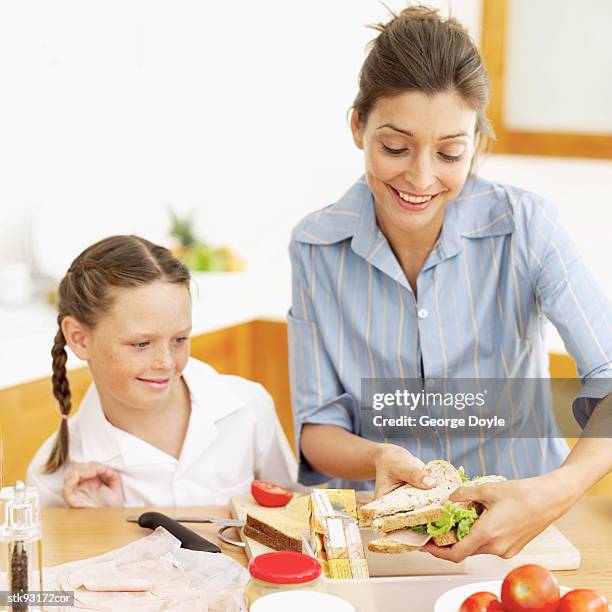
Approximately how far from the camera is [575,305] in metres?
1.51

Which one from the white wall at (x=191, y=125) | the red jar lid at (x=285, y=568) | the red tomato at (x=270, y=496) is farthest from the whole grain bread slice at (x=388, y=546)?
the white wall at (x=191, y=125)

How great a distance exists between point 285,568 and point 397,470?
0.27 metres

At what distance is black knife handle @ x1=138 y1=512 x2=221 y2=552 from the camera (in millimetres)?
1310

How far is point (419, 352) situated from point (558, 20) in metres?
1.81

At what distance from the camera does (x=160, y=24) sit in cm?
335

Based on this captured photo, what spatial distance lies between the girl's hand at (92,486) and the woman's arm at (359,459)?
0.34 m

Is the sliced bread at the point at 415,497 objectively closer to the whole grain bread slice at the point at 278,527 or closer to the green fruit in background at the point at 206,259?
the whole grain bread slice at the point at 278,527

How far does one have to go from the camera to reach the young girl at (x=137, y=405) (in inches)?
66.4

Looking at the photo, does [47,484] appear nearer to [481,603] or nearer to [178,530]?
[178,530]

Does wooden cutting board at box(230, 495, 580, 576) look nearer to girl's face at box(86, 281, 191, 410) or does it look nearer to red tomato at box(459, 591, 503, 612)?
red tomato at box(459, 591, 503, 612)

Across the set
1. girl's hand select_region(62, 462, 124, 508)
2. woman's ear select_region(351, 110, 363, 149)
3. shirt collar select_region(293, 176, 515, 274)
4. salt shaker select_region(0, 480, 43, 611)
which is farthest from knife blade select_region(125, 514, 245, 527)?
woman's ear select_region(351, 110, 363, 149)

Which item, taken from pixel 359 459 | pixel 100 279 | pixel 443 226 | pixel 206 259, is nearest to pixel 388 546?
pixel 359 459

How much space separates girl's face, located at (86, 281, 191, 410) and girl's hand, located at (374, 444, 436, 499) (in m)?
0.47

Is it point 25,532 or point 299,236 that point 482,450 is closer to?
point 299,236
